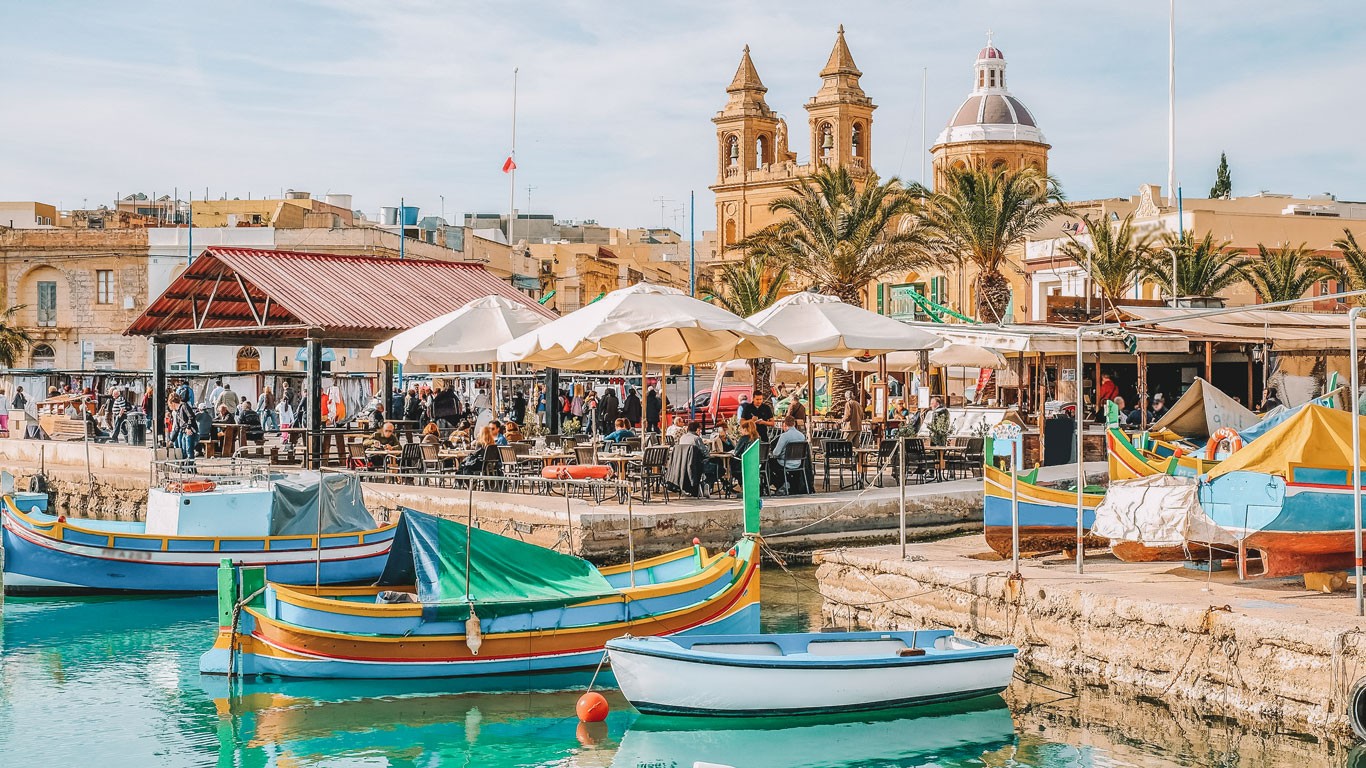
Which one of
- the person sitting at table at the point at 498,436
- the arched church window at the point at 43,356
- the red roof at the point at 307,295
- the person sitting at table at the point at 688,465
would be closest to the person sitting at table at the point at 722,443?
the person sitting at table at the point at 688,465

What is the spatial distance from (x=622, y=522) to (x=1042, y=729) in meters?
6.94

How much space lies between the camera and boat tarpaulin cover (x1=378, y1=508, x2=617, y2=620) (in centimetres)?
1254

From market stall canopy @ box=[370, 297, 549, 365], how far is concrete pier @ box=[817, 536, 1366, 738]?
21.4ft

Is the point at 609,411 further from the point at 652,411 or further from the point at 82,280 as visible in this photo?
the point at 82,280

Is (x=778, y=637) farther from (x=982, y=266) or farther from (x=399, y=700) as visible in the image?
(x=982, y=266)

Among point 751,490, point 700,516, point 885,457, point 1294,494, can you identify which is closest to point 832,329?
point 700,516

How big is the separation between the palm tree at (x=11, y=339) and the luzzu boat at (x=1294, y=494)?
4871 centimetres

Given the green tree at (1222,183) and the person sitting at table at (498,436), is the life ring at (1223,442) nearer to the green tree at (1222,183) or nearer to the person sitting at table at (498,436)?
the person sitting at table at (498,436)

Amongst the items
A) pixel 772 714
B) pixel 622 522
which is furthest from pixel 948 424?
pixel 772 714

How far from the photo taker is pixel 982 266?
118 ft

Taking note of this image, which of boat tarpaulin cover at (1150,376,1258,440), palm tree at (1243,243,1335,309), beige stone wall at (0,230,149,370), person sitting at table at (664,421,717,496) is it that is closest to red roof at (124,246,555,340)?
person sitting at table at (664,421,717,496)

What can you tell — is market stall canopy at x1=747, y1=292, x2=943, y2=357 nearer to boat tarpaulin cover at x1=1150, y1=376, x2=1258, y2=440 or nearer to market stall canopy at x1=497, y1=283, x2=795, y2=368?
market stall canopy at x1=497, y1=283, x2=795, y2=368

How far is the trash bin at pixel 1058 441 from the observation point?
76.3 feet

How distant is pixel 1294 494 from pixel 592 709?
6520 mm
